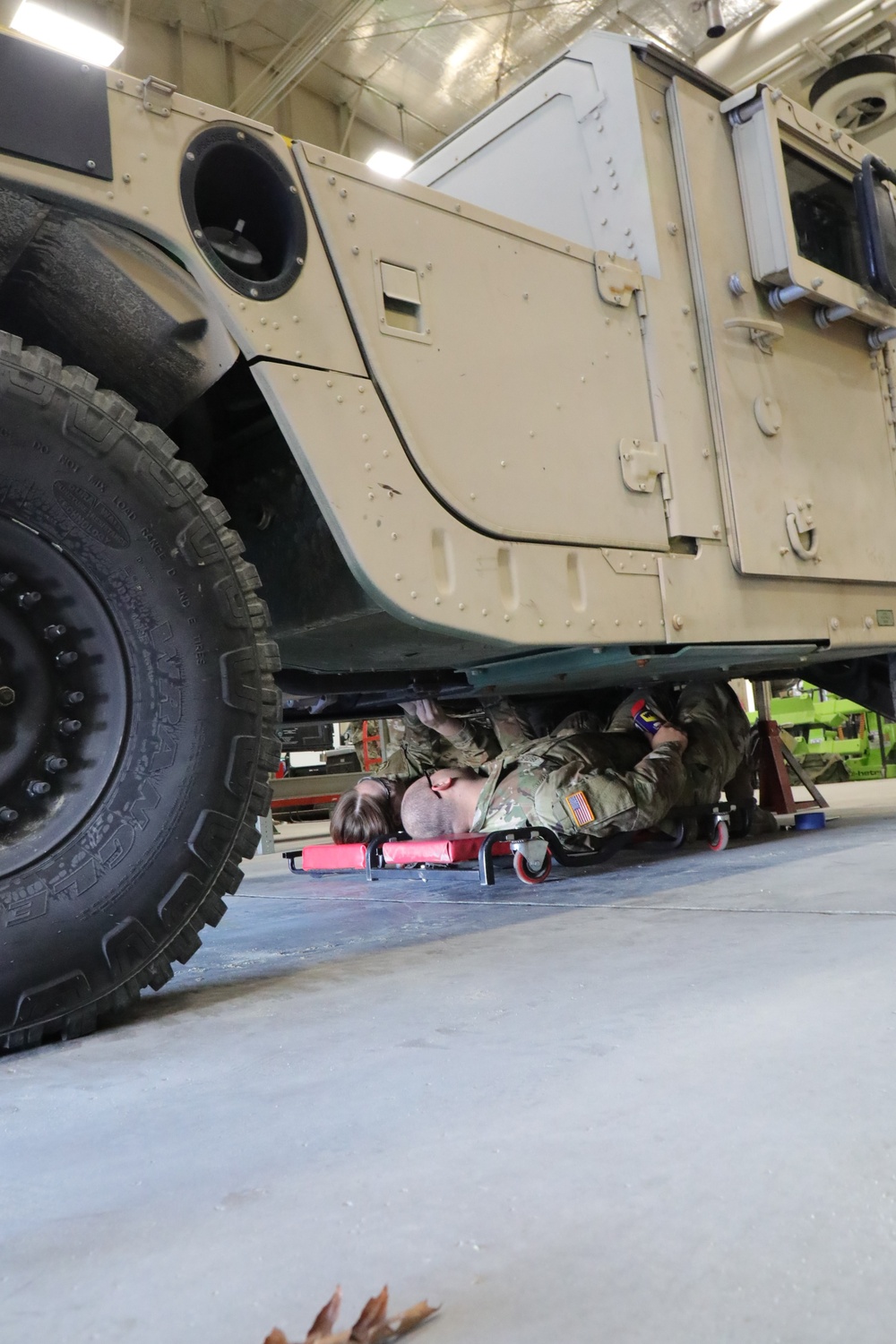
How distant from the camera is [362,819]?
4113 mm

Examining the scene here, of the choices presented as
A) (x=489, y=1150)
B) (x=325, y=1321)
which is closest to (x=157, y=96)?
(x=489, y=1150)

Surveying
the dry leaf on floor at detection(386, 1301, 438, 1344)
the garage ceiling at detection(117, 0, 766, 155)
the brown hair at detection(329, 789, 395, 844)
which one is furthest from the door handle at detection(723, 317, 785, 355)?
the garage ceiling at detection(117, 0, 766, 155)

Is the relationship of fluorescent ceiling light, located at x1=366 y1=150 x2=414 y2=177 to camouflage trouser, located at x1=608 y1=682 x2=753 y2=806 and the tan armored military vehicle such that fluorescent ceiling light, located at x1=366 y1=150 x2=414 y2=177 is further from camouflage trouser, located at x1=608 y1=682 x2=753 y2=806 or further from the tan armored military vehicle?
camouflage trouser, located at x1=608 y1=682 x2=753 y2=806

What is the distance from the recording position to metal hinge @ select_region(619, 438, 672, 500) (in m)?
2.78

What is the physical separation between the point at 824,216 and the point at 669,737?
1897mm

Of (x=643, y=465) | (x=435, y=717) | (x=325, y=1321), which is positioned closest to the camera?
(x=325, y=1321)

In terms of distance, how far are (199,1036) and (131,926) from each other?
0.20 m

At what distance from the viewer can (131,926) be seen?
63.3 inches

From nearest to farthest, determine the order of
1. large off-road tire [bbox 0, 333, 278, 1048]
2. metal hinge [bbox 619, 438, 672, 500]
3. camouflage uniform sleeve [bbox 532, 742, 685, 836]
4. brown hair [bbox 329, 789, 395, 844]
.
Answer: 1. large off-road tire [bbox 0, 333, 278, 1048]
2. metal hinge [bbox 619, 438, 672, 500]
3. camouflage uniform sleeve [bbox 532, 742, 685, 836]
4. brown hair [bbox 329, 789, 395, 844]

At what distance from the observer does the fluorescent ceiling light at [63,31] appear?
7945mm

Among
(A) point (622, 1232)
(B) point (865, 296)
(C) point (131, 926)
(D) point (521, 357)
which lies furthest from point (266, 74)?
(A) point (622, 1232)

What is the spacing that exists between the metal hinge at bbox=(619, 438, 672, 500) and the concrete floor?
129cm

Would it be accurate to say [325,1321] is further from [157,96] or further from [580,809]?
[580,809]

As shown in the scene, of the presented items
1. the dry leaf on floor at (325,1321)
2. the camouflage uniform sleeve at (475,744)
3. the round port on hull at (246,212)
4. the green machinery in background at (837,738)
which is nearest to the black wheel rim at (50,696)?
the round port on hull at (246,212)
